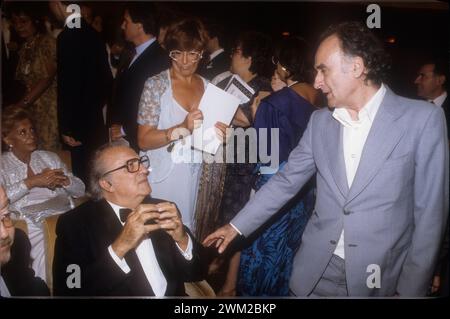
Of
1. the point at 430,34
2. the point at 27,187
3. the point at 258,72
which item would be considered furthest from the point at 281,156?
the point at 27,187

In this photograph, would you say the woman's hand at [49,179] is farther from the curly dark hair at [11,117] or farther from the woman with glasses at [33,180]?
the curly dark hair at [11,117]

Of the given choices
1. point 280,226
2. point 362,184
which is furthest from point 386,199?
point 280,226

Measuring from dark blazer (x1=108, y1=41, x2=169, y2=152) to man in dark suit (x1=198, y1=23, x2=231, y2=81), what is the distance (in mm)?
185

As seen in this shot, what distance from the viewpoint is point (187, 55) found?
228 centimetres

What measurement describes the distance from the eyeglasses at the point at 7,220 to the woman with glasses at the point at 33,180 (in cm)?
4

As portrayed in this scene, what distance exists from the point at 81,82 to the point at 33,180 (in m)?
0.50

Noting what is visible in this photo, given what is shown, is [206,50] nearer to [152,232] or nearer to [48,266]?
[152,232]

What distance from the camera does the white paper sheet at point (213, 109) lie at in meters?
2.30

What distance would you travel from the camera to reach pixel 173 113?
230cm

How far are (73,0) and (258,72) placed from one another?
2.97ft

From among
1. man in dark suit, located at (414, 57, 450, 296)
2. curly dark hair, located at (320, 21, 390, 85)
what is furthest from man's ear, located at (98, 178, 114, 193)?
man in dark suit, located at (414, 57, 450, 296)

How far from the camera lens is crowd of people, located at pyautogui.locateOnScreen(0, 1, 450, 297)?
2211 millimetres

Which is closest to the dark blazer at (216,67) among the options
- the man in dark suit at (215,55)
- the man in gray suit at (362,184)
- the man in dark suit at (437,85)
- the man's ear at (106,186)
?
the man in dark suit at (215,55)

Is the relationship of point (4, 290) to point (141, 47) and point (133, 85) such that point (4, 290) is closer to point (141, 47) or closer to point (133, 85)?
point (133, 85)
